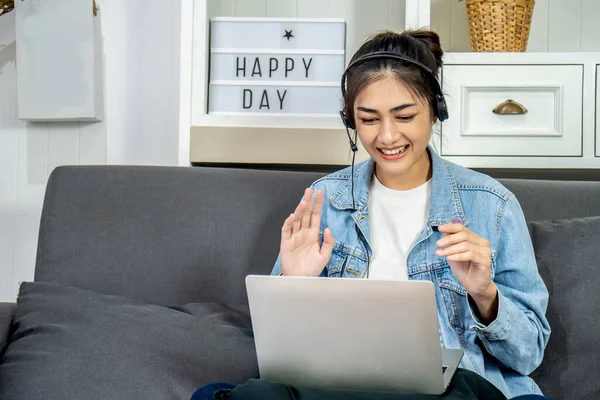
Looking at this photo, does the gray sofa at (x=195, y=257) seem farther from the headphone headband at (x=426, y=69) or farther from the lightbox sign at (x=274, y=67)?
the lightbox sign at (x=274, y=67)

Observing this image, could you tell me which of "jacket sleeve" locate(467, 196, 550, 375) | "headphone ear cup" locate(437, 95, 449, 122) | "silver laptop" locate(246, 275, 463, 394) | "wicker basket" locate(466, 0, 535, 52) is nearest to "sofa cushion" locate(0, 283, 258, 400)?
"silver laptop" locate(246, 275, 463, 394)

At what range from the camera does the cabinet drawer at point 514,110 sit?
6.27 feet

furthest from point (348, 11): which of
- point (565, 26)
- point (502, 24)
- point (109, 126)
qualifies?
point (109, 126)

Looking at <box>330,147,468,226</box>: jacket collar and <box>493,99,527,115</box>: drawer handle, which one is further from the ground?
<box>493,99,527,115</box>: drawer handle

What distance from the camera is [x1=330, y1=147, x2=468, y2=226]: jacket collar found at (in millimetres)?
1382

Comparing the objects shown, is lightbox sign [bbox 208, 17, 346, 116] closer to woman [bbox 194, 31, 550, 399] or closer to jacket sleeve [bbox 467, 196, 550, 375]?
woman [bbox 194, 31, 550, 399]

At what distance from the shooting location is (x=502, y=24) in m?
1.97

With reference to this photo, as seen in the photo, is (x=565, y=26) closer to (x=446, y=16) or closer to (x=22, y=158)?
(x=446, y=16)

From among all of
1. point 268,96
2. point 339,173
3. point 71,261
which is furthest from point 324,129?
point 71,261

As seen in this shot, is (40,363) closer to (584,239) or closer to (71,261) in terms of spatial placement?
(71,261)

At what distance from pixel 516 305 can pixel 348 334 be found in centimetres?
41

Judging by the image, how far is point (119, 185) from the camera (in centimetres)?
159

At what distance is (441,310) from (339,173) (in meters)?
0.39

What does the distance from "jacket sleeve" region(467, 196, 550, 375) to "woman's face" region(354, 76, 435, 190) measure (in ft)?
0.67
